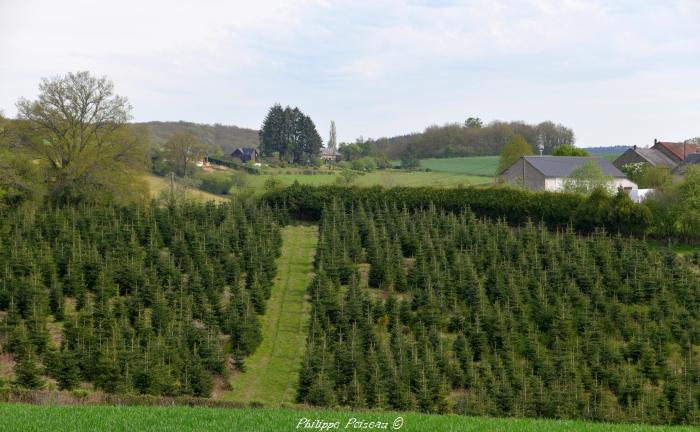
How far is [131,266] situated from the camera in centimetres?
3547

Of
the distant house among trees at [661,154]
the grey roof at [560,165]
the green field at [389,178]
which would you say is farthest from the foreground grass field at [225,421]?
the distant house among trees at [661,154]

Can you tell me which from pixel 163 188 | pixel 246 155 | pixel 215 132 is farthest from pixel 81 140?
pixel 215 132

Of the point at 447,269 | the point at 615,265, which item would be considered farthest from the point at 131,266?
the point at 615,265

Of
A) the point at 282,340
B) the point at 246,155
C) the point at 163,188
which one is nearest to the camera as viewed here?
the point at 282,340

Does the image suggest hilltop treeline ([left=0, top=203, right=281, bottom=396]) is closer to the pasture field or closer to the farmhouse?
the pasture field

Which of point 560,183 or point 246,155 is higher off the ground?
point 246,155

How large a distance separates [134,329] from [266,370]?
16.7 feet

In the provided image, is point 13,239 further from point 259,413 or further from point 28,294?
point 259,413

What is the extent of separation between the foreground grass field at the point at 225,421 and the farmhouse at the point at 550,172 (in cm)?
5162

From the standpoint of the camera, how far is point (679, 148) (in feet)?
328

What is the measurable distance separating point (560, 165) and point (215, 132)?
368 ft

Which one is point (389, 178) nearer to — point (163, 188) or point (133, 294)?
point (163, 188)

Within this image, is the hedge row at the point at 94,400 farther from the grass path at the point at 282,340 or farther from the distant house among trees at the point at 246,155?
the distant house among trees at the point at 246,155

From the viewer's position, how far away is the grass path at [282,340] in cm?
2795
